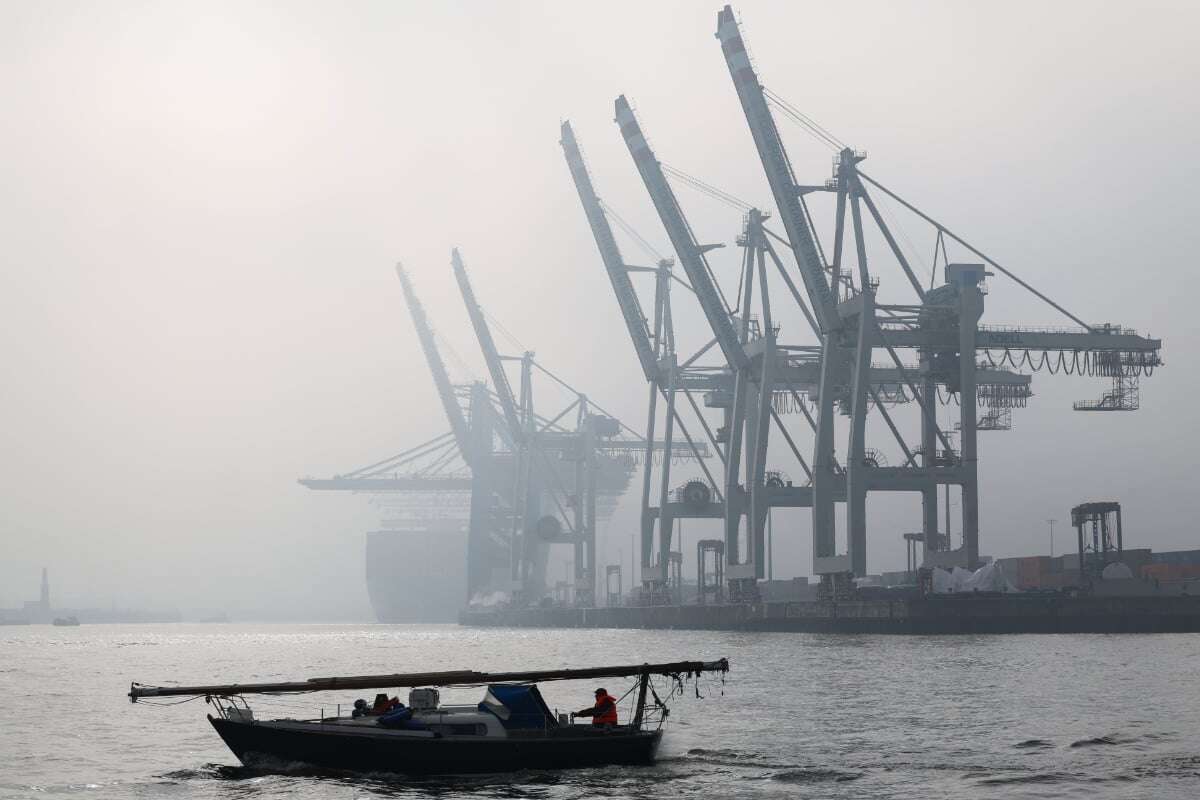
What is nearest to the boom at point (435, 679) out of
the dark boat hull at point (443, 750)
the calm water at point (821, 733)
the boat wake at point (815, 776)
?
the dark boat hull at point (443, 750)

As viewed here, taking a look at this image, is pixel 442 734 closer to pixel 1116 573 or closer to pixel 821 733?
pixel 821 733

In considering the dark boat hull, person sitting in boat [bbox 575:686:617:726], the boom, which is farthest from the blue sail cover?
person sitting in boat [bbox 575:686:617:726]

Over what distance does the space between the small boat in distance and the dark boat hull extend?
1.0 inches

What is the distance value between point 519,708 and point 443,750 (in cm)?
238

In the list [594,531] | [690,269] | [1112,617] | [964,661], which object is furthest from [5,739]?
[594,531]

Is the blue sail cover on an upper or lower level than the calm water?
upper

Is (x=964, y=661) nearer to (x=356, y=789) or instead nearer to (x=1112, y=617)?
(x=1112, y=617)

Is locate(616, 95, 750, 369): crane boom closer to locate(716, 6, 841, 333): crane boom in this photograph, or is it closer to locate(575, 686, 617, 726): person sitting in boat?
locate(716, 6, 841, 333): crane boom

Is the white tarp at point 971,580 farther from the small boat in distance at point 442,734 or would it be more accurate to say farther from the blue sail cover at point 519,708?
the blue sail cover at point 519,708

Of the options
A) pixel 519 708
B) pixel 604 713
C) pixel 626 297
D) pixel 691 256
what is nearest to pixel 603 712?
pixel 604 713

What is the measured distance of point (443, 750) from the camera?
4047 cm

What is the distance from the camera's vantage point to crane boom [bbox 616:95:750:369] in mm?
132125

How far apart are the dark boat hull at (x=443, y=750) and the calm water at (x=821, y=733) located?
36cm

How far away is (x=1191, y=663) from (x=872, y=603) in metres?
34.1
